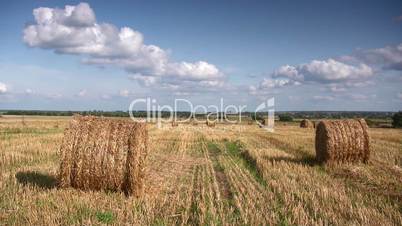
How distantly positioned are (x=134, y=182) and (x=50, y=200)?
5.48ft

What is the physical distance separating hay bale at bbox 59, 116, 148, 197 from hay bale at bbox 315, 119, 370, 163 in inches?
271

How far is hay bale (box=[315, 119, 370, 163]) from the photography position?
1420cm

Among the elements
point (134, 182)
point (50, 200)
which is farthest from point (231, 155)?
point (50, 200)

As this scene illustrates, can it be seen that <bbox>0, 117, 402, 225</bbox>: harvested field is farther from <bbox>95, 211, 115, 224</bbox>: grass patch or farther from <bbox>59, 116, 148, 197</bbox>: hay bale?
<bbox>59, 116, 148, 197</bbox>: hay bale

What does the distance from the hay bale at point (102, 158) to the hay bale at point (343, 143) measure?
689 cm

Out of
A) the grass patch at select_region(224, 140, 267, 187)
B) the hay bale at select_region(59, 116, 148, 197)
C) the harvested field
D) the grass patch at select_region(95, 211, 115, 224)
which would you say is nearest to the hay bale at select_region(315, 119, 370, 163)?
the harvested field

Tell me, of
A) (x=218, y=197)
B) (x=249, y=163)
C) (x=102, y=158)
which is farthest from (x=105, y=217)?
(x=249, y=163)

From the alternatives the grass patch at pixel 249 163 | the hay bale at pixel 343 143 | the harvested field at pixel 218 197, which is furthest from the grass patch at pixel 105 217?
the hay bale at pixel 343 143

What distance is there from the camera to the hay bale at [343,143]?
14.2 metres

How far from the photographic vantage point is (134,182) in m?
9.09

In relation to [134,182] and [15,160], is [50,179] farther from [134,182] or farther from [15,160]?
[15,160]

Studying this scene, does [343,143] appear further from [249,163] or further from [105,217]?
[105,217]

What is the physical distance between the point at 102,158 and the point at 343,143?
8.14 m

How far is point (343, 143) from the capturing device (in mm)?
14297
